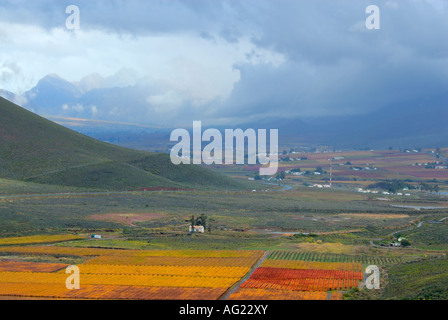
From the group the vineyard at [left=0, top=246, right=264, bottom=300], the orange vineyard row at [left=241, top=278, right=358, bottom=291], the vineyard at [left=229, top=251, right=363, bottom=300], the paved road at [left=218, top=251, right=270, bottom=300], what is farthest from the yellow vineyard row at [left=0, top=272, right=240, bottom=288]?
the vineyard at [left=229, top=251, right=363, bottom=300]

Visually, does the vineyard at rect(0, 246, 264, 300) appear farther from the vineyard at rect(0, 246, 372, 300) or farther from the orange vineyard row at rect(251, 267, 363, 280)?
the orange vineyard row at rect(251, 267, 363, 280)

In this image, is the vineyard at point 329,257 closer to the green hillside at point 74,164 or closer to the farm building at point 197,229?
the farm building at point 197,229

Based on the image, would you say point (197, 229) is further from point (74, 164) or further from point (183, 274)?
point (74, 164)

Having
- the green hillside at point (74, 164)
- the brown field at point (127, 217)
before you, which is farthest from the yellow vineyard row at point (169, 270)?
the green hillside at point (74, 164)
